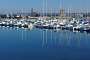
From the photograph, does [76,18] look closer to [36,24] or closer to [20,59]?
[36,24]

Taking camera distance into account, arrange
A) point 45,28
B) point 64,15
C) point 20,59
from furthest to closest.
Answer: point 64,15
point 45,28
point 20,59

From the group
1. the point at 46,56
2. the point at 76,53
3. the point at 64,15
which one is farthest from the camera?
the point at 64,15

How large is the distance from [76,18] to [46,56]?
13.7 m

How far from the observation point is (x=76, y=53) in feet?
25.3

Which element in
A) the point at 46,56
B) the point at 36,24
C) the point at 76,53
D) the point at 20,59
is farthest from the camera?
the point at 36,24

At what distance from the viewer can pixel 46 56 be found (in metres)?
7.12

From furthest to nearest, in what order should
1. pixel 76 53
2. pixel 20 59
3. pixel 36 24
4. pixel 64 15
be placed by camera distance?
pixel 64 15, pixel 36 24, pixel 76 53, pixel 20 59

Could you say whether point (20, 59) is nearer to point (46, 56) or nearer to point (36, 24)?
point (46, 56)

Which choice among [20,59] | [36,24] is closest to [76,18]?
[36,24]

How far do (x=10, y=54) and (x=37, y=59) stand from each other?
79cm

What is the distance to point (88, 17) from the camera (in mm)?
20406

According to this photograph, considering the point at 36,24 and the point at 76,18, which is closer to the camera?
the point at 36,24

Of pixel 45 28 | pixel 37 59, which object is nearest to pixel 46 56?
pixel 37 59

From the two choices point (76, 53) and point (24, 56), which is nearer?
point (24, 56)
